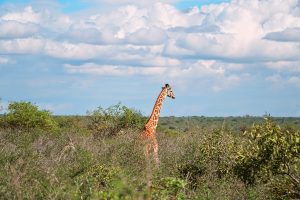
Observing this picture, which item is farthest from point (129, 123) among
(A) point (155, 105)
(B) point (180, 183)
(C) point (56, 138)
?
(B) point (180, 183)

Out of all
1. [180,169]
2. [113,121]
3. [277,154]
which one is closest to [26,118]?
[113,121]

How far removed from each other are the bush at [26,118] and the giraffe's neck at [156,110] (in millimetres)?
10038

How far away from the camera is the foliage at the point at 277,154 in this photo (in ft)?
41.9

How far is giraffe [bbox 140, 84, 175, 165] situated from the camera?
17.7 m

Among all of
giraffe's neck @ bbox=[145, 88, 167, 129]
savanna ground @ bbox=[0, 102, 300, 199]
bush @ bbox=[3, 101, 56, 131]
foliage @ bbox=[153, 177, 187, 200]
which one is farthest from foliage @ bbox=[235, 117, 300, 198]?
bush @ bbox=[3, 101, 56, 131]

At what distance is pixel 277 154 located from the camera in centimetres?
1291

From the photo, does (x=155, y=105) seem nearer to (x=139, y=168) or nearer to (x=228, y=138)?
(x=228, y=138)

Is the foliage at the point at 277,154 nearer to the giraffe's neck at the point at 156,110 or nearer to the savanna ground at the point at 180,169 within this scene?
the savanna ground at the point at 180,169

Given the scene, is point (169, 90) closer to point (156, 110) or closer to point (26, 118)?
point (156, 110)

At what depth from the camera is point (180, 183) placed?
1020 centimetres

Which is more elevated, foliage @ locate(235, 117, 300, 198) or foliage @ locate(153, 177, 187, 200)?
foliage @ locate(235, 117, 300, 198)

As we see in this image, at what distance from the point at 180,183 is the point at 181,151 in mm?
7587

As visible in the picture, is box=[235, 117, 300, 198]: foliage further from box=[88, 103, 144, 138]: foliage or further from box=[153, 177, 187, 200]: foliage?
box=[88, 103, 144, 138]: foliage

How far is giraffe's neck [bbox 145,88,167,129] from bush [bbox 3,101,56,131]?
10.0m
